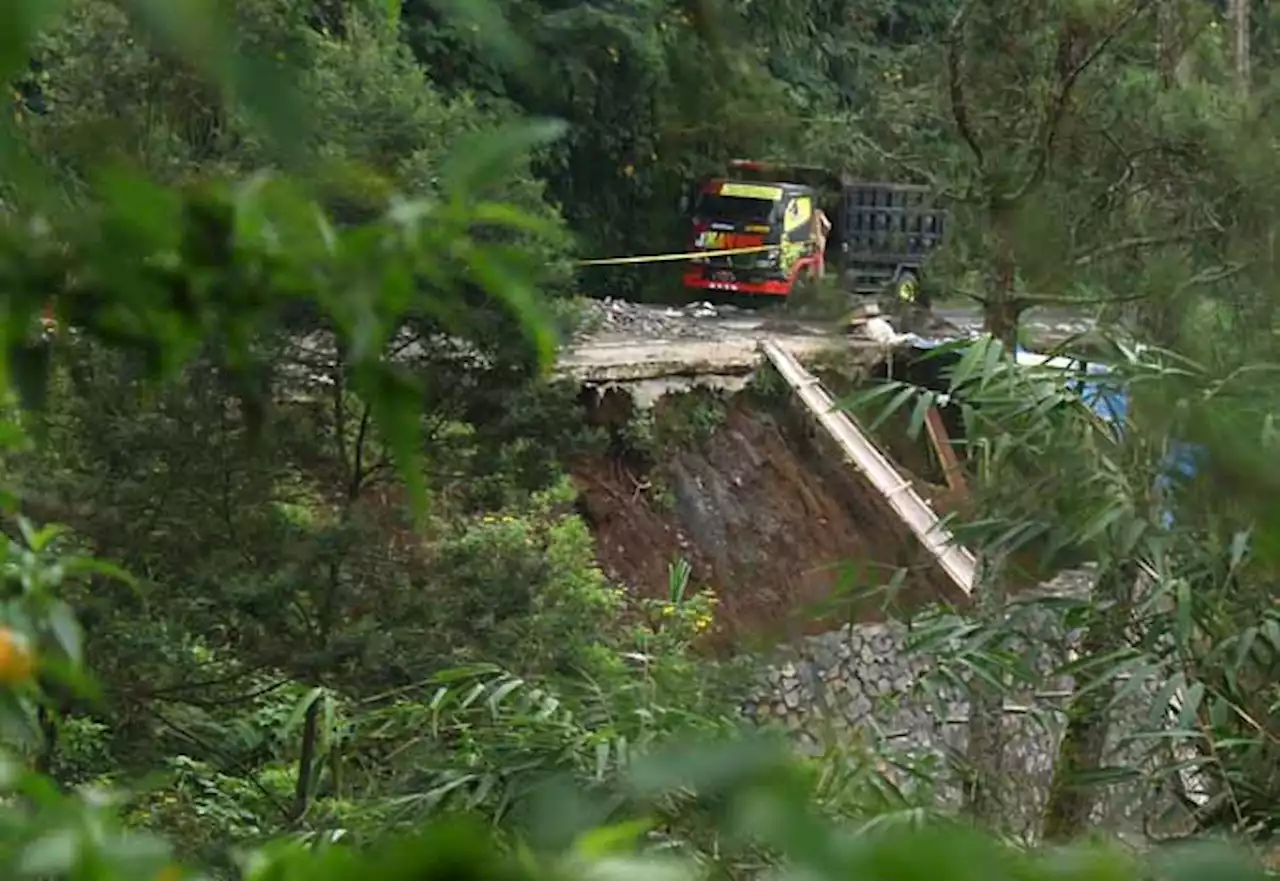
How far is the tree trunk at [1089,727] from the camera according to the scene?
175cm

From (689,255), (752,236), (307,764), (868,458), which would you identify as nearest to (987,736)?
(307,764)

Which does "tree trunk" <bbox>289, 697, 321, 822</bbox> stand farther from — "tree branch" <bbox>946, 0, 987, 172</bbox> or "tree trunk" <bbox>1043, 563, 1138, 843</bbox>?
"tree branch" <bbox>946, 0, 987, 172</bbox>

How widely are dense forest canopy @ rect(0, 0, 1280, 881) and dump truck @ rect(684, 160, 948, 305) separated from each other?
0.17 m

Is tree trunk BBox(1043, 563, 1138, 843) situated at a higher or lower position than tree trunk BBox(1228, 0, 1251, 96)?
Answer: lower

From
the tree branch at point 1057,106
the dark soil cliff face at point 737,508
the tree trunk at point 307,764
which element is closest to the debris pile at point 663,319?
the dark soil cliff face at point 737,508

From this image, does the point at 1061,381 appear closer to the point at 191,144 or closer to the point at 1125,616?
the point at 1125,616

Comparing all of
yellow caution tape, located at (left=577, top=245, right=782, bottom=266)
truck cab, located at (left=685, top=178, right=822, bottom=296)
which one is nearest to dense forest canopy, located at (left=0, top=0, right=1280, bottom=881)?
truck cab, located at (left=685, top=178, right=822, bottom=296)

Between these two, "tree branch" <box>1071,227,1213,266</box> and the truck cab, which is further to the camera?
the truck cab

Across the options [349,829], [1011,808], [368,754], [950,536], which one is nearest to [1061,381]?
[950,536]

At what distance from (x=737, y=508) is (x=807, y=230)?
4.64 feet

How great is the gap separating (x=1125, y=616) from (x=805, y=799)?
61.9 inches

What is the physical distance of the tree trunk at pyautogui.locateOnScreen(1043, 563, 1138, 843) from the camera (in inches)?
68.9

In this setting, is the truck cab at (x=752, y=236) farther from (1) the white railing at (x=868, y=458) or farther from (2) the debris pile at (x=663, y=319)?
(1) the white railing at (x=868, y=458)

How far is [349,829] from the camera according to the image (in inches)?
59.9
